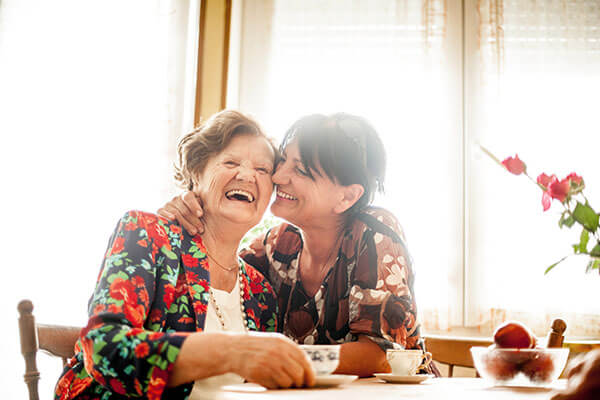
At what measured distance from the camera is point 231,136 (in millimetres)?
1634

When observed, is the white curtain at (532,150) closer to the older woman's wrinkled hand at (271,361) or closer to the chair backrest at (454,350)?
the chair backrest at (454,350)

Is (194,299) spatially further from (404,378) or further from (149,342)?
(404,378)

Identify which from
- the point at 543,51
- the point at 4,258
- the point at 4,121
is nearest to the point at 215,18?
the point at 4,121

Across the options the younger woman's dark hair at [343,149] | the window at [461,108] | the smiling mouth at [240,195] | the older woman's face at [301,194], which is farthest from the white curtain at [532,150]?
the smiling mouth at [240,195]

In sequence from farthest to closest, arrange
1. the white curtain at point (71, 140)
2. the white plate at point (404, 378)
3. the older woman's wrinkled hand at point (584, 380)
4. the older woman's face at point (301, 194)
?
the white curtain at point (71, 140), the older woman's face at point (301, 194), the white plate at point (404, 378), the older woman's wrinkled hand at point (584, 380)

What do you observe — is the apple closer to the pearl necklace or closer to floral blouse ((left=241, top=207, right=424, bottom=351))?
floral blouse ((left=241, top=207, right=424, bottom=351))

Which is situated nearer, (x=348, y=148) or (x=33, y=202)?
(x=348, y=148)

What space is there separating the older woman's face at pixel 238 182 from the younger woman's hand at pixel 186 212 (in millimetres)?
45

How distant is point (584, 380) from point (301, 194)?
1.16 meters

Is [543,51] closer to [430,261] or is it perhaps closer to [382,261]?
[430,261]

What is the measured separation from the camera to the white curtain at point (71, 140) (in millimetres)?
2838

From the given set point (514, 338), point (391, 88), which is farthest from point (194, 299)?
point (391, 88)

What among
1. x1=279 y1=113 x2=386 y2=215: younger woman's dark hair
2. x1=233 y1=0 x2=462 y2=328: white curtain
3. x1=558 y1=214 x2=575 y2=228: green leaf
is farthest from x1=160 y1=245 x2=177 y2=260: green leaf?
→ x1=233 y1=0 x2=462 y2=328: white curtain

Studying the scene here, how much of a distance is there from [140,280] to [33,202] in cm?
197
